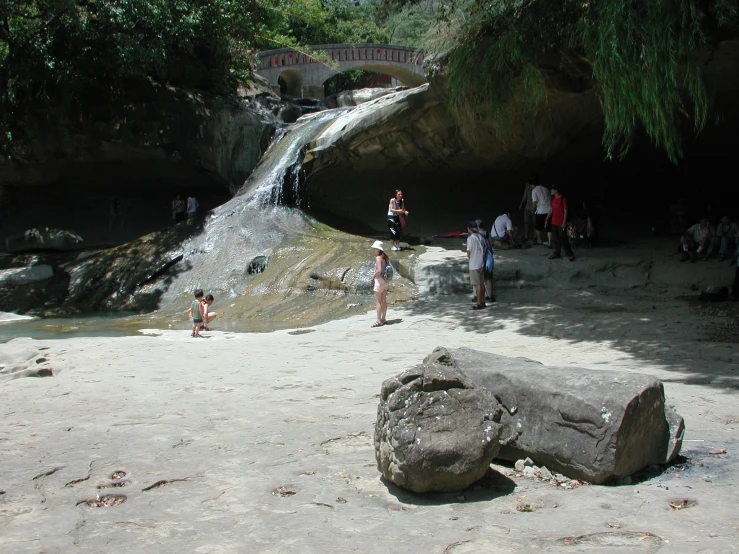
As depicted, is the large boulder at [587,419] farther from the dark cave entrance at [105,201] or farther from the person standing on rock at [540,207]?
the dark cave entrance at [105,201]

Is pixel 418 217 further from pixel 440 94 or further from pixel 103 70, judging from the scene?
pixel 103 70

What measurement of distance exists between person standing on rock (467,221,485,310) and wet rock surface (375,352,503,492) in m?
7.00

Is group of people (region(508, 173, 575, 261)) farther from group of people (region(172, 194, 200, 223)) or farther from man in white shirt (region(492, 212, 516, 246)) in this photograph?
group of people (region(172, 194, 200, 223))

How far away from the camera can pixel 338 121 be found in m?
17.1

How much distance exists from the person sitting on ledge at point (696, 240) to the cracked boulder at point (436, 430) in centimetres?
933

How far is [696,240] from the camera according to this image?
41.7 ft

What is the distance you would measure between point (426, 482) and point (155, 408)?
2.88 meters

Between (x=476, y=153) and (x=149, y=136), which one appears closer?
(x=476, y=153)

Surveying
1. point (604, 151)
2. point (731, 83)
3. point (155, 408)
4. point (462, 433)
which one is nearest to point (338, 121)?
point (604, 151)

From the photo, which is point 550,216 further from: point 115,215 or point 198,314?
point 115,215

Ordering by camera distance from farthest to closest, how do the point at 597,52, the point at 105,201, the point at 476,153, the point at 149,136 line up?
1. the point at 105,201
2. the point at 149,136
3. the point at 476,153
4. the point at 597,52

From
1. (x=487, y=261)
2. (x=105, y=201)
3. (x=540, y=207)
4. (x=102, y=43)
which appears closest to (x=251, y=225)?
(x=540, y=207)

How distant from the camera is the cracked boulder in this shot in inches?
159

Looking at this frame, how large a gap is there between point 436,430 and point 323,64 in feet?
84.9
